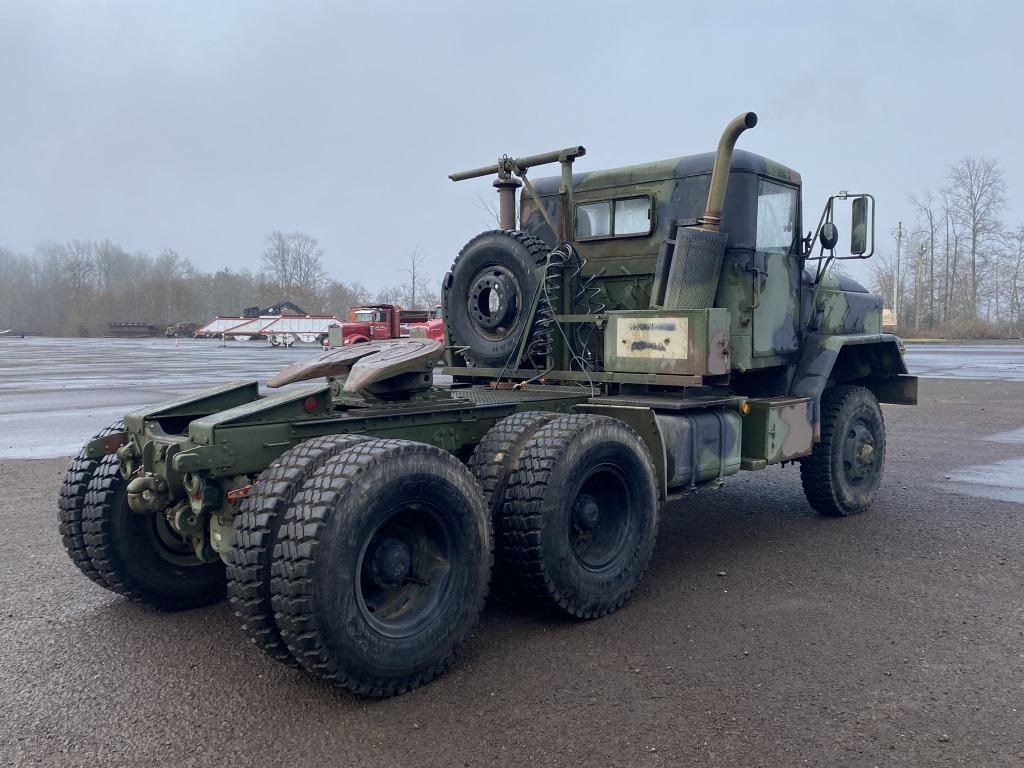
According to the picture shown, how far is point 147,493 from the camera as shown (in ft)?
12.4

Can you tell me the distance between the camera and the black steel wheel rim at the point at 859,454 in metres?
6.82

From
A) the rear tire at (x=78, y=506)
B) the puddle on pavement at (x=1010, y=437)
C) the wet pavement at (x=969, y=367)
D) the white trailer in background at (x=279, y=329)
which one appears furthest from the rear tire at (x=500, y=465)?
the white trailer in background at (x=279, y=329)

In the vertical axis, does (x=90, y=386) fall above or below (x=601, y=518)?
below

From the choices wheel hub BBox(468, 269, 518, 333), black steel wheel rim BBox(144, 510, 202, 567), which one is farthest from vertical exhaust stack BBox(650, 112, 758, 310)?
black steel wheel rim BBox(144, 510, 202, 567)

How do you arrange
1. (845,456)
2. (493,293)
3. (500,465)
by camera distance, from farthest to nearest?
(845,456)
(493,293)
(500,465)

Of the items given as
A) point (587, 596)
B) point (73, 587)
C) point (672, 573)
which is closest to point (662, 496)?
point (672, 573)

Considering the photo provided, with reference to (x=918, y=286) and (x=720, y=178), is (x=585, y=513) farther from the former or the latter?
(x=918, y=286)

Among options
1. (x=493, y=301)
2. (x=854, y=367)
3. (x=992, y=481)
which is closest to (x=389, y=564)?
(x=493, y=301)

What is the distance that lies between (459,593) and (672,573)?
6.29 feet

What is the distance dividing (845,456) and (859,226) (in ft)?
5.85

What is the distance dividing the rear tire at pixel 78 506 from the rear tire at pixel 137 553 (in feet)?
0.12

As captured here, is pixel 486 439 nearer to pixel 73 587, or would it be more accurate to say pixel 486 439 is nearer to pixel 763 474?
pixel 73 587

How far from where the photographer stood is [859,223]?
6426 mm

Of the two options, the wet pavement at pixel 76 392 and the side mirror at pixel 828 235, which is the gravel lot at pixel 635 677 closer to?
the side mirror at pixel 828 235
